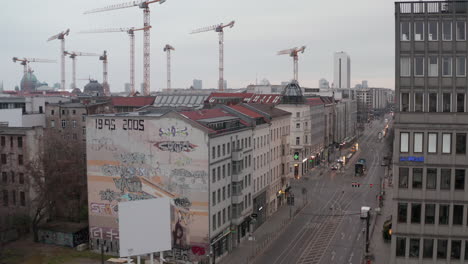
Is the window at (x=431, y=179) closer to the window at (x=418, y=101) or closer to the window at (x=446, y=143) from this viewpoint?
the window at (x=446, y=143)

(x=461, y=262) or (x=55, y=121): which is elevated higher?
(x=55, y=121)

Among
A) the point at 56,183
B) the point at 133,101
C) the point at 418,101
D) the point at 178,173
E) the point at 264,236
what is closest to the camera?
the point at 418,101

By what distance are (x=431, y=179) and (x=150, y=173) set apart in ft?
108

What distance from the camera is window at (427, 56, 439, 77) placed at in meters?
44.5

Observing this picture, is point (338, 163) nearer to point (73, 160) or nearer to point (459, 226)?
point (73, 160)

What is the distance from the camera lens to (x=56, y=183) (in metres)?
72.0

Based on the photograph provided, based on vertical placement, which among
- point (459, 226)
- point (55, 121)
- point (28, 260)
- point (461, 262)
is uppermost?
point (55, 121)

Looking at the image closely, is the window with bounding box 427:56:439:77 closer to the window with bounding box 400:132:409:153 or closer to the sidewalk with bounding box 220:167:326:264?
the window with bounding box 400:132:409:153

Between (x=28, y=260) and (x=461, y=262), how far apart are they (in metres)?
48.1

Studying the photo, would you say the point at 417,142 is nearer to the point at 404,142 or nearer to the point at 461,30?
the point at 404,142

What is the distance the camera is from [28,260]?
6222 cm

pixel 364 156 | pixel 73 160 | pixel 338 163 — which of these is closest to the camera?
pixel 73 160

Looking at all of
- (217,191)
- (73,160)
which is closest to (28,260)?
(73,160)

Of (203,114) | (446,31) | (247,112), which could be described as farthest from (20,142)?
(446,31)
